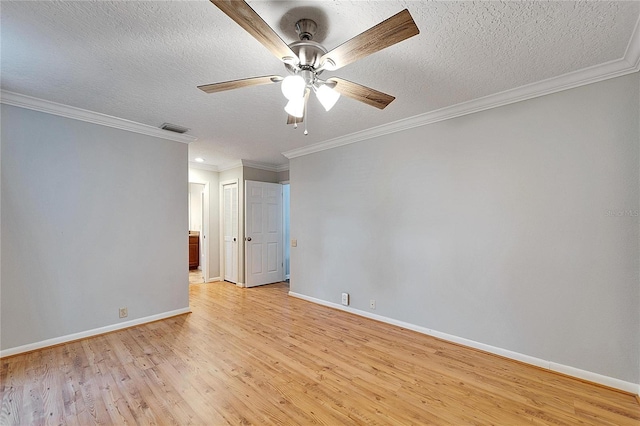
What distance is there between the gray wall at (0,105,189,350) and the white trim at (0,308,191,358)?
5 centimetres

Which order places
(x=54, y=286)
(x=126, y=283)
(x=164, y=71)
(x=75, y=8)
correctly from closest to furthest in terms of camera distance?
1. (x=75, y=8)
2. (x=164, y=71)
3. (x=54, y=286)
4. (x=126, y=283)

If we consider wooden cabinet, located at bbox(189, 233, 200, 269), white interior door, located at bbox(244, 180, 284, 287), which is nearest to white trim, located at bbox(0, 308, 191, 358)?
white interior door, located at bbox(244, 180, 284, 287)

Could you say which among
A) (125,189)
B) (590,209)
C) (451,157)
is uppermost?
(451,157)

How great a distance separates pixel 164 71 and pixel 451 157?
2.84m

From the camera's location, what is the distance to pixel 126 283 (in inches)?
135

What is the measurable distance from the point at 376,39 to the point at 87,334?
401 centimetres

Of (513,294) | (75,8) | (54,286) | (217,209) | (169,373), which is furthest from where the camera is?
(217,209)

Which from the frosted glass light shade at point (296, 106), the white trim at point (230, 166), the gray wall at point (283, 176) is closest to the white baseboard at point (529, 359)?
the frosted glass light shade at point (296, 106)

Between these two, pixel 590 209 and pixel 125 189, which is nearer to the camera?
pixel 590 209

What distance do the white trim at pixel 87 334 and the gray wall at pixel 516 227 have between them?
2546 mm

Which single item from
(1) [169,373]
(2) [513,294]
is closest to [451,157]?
(2) [513,294]

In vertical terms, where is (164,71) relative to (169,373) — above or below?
above

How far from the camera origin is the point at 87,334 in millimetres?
3113

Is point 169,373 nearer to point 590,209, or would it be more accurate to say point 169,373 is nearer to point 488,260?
point 488,260
